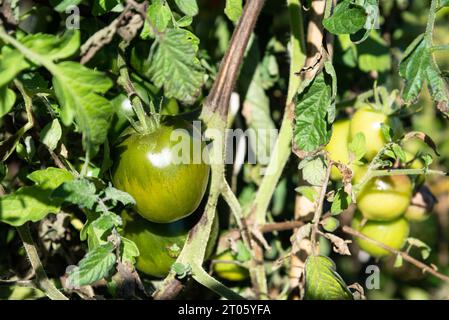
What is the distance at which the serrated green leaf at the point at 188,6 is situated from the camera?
89cm

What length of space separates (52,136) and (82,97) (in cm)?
19

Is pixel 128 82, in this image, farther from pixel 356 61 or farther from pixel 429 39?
pixel 356 61

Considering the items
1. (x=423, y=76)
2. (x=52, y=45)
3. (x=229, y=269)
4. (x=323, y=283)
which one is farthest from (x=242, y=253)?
(x=52, y=45)

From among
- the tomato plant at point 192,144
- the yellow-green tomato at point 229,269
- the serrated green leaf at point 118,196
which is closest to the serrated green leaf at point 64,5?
the tomato plant at point 192,144

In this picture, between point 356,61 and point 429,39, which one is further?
point 356,61

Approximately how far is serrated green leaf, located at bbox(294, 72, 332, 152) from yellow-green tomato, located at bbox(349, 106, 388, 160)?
→ 28cm

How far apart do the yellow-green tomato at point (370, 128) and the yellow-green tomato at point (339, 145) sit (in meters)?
0.02

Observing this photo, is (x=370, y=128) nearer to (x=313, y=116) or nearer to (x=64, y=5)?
(x=313, y=116)

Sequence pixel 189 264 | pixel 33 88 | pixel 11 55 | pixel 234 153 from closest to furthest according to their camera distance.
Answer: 1. pixel 11 55
2. pixel 33 88
3. pixel 189 264
4. pixel 234 153

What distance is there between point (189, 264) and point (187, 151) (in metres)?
0.18

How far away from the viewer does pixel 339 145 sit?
3.90 feet

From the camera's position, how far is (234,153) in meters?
1.23
